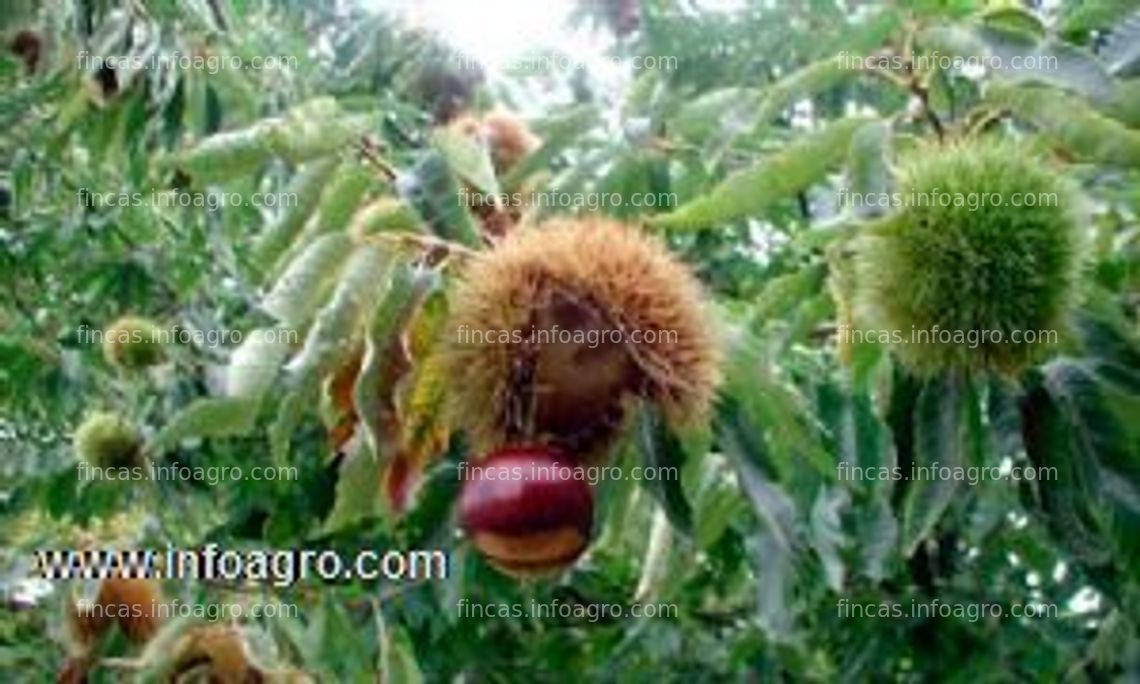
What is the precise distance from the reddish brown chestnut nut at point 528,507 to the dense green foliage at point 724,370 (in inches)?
3.8

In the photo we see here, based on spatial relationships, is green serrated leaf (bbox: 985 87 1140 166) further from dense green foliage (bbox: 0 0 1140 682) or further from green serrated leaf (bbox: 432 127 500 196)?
green serrated leaf (bbox: 432 127 500 196)

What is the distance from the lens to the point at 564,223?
1.43 meters

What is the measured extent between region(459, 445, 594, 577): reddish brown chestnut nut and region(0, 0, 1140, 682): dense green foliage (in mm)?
97

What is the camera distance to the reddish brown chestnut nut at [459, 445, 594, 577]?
1314 millimetres

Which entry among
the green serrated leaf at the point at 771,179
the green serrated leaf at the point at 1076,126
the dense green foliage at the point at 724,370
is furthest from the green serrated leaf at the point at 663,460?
the green serrated leaf at the point at 1076,126

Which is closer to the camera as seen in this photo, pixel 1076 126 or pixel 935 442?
pixel 1076 126

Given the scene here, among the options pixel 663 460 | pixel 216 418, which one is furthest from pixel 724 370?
pixel 216 418

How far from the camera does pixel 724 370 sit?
4.94 ft

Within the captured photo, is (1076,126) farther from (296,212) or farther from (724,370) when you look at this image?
(296,212)

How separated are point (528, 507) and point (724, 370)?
28cm

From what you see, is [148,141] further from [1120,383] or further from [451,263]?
[1120,383]

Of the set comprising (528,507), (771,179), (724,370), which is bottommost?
(528,507)

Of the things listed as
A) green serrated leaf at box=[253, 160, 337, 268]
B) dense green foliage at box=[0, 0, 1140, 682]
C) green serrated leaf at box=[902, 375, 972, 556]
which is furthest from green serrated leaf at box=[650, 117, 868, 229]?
green serrated leaf at box=[253, 160, 337, 268]

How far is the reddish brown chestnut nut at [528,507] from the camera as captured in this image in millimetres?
1314
